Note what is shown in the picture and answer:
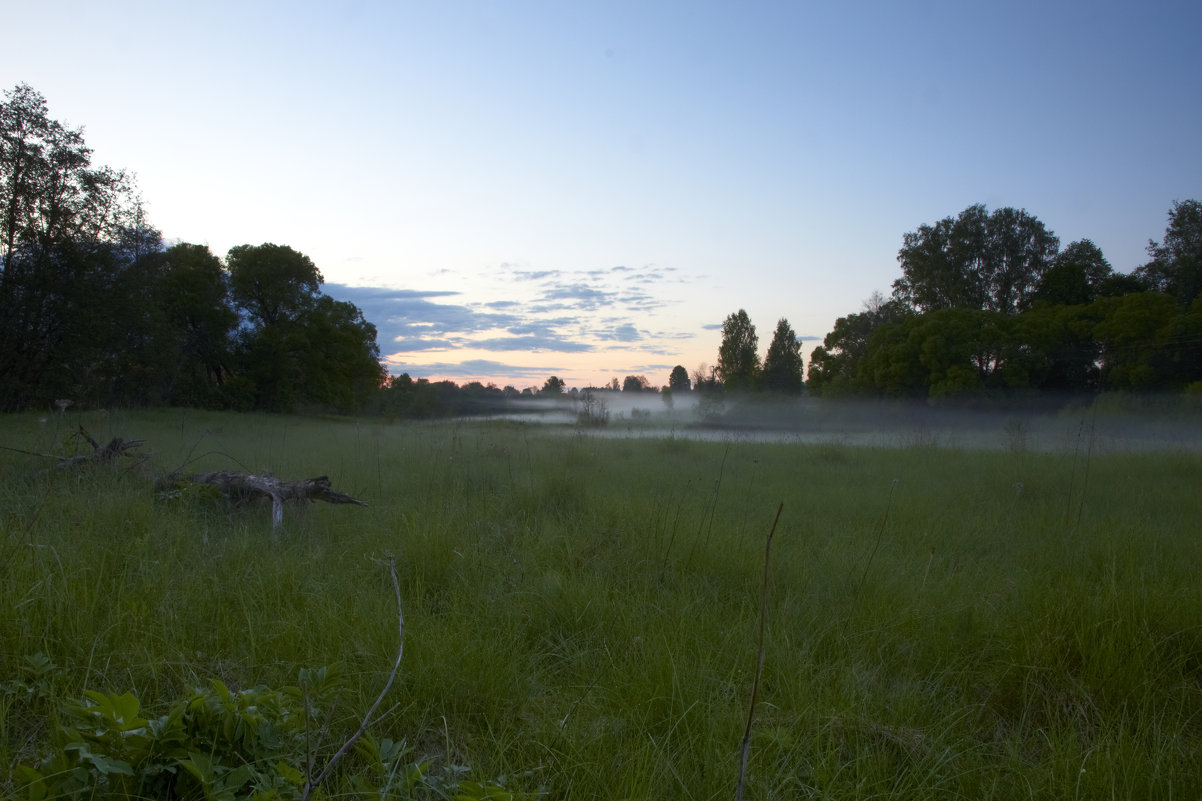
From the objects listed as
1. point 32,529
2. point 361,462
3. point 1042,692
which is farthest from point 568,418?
point 1042,692

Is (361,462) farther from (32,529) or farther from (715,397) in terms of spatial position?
(715,397)

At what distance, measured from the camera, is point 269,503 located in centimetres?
529

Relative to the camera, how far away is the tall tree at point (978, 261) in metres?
25.5

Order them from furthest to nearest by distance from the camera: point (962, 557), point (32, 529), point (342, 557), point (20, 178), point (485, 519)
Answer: point (20, 178) → point (485, 519) → point (962, 557) → point (342, 557) → point (32, 529)

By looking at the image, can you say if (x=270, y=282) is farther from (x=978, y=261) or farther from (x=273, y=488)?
(x=978, y=261)

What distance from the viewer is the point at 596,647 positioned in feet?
9.80

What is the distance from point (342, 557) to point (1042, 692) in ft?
12.6

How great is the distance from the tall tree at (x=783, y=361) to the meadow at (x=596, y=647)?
3270 centimetres

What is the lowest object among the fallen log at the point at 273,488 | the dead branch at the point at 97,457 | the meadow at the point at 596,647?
the meadow at the point at 596,647

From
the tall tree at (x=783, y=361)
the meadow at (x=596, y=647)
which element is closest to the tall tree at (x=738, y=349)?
the tall tree at (x=783, y=361)

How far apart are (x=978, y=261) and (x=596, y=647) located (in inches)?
1214

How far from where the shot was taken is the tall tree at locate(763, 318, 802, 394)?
37.7m

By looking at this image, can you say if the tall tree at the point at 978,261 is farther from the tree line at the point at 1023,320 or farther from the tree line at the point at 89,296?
the tree line at the point at 89,296

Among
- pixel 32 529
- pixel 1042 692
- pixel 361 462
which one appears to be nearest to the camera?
pixel 1042 692
